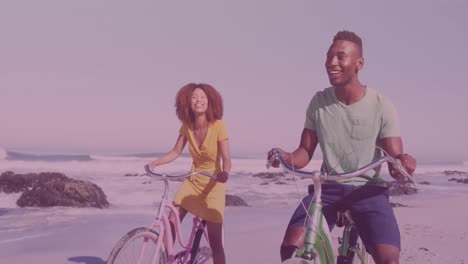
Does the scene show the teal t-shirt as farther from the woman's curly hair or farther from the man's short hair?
the woman's curly hair

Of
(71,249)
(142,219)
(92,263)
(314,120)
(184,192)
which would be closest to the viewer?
(314,120)

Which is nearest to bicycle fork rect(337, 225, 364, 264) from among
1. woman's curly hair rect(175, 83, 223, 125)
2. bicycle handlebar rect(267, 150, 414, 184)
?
bicycle handlebar rect(267, 150, 414, 184)

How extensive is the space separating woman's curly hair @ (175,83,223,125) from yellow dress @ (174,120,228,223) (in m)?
0.08

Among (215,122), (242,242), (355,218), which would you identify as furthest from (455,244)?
(355,218)

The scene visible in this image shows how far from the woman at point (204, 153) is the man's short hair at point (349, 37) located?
5.85 ft

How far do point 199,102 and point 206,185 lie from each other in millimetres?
761

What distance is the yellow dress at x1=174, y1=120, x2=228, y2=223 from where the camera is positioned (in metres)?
5.05

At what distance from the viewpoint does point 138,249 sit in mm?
4141

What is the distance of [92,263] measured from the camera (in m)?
6.69

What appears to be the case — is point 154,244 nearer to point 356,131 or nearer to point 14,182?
point 356,131

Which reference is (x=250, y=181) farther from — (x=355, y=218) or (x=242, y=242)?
(x=355, y=218)

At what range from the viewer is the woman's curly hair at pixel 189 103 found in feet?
17.0

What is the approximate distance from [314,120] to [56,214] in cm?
770

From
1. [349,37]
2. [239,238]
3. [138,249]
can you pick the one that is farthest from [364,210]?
[239,238]
